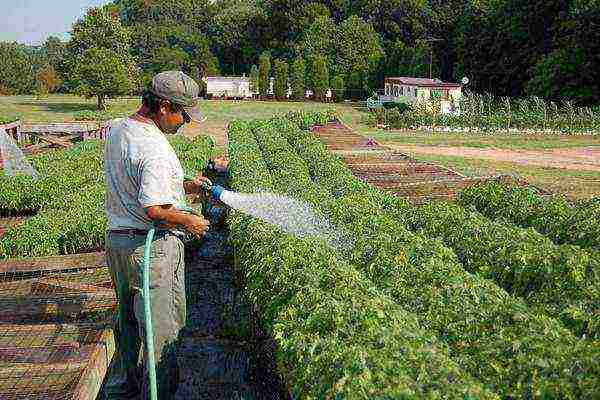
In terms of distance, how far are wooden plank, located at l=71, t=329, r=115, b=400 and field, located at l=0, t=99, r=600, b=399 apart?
0.07 m

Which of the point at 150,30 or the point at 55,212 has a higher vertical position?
the point at 150,30

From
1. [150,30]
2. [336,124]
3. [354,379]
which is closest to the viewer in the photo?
[354,379]

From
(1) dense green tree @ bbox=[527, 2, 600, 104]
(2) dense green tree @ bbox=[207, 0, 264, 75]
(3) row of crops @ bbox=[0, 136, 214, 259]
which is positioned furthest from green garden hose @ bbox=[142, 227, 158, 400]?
(2) dense green tree @ bbox=[207, 0, 264, 75]

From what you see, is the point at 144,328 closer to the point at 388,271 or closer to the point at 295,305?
the point at 295,305

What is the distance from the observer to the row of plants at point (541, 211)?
841 cm

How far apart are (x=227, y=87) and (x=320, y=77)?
1267 cm

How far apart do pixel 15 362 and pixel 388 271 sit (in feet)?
11.4

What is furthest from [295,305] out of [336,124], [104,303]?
[336,124]

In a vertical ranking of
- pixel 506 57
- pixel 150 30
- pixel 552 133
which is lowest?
pixel 552 133

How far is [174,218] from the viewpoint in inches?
186

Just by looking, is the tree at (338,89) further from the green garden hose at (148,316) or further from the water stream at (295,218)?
the green garden hose at (148,316)

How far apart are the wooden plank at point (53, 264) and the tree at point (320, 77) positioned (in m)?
60.2

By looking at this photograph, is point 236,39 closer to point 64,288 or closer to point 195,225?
point 64,288

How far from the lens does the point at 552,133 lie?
3478 centimetres
